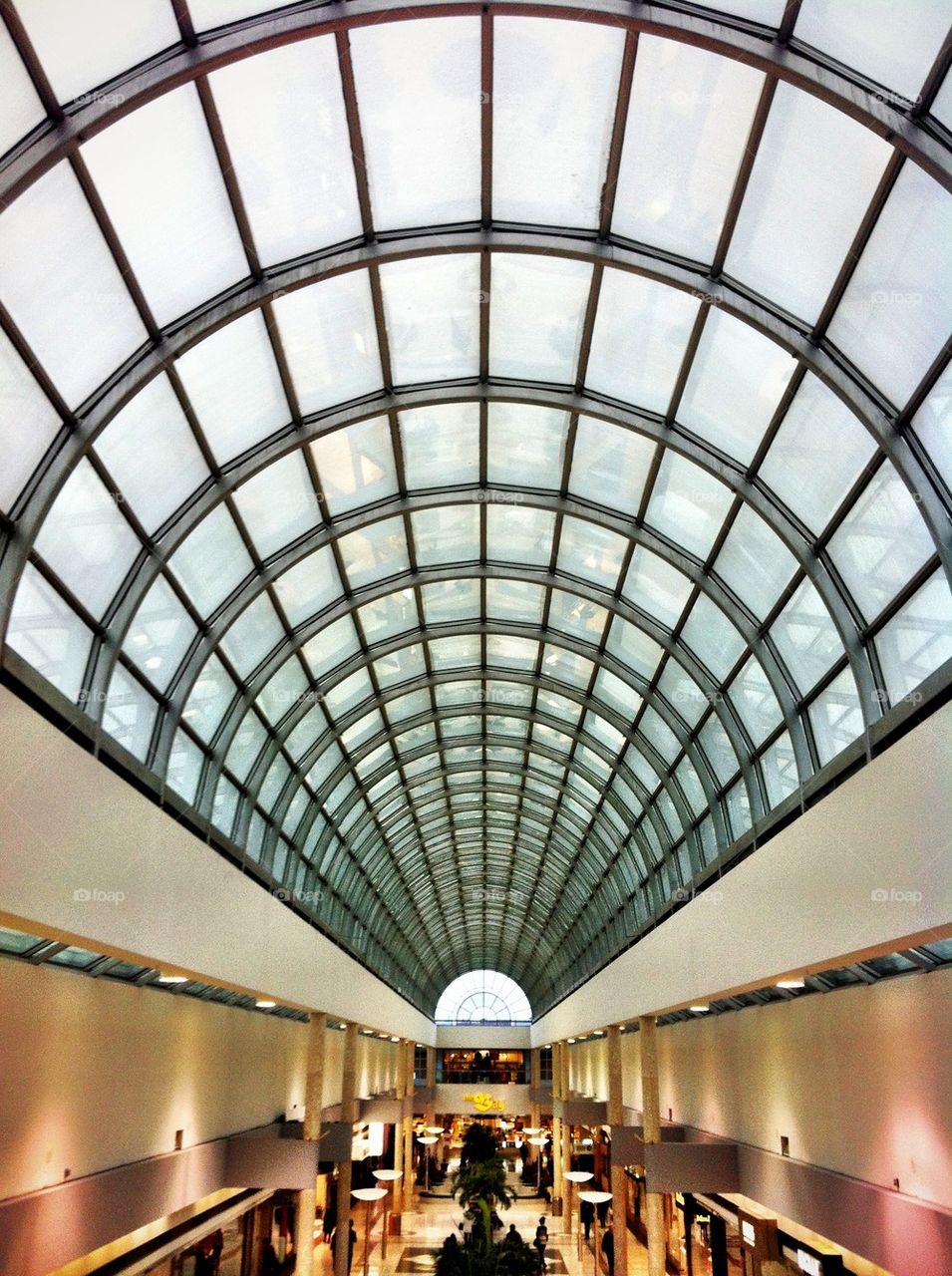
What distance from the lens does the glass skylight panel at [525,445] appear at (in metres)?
22.2

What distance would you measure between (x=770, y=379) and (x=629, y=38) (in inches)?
247

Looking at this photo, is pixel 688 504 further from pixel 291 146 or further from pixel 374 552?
pixel 291 146

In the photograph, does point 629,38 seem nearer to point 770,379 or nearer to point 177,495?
point 770,379

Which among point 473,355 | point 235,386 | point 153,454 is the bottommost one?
point 153,454

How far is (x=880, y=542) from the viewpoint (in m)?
16.6

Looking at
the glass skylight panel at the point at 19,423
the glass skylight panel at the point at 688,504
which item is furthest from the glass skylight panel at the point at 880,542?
the glass skylight panel at the point at 19,423

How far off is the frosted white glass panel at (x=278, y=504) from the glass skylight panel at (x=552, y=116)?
7254mm

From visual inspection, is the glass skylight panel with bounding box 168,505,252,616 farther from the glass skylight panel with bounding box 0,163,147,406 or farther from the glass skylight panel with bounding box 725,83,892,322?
the glass skylight panel with bounding box 725,83,892,322

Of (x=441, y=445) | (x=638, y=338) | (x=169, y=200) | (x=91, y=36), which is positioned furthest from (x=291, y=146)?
(x=441, y=445)

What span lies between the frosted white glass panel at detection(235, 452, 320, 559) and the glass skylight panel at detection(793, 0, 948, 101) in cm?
1249

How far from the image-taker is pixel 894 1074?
1814 centimetres

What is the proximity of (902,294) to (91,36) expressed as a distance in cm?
1073

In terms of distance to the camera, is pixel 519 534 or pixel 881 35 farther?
pixel 519 534

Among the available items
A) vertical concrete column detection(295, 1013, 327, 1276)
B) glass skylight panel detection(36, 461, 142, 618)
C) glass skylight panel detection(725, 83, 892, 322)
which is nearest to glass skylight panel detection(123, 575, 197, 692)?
glass skylight panel detection(36, 461, 142, 618)
